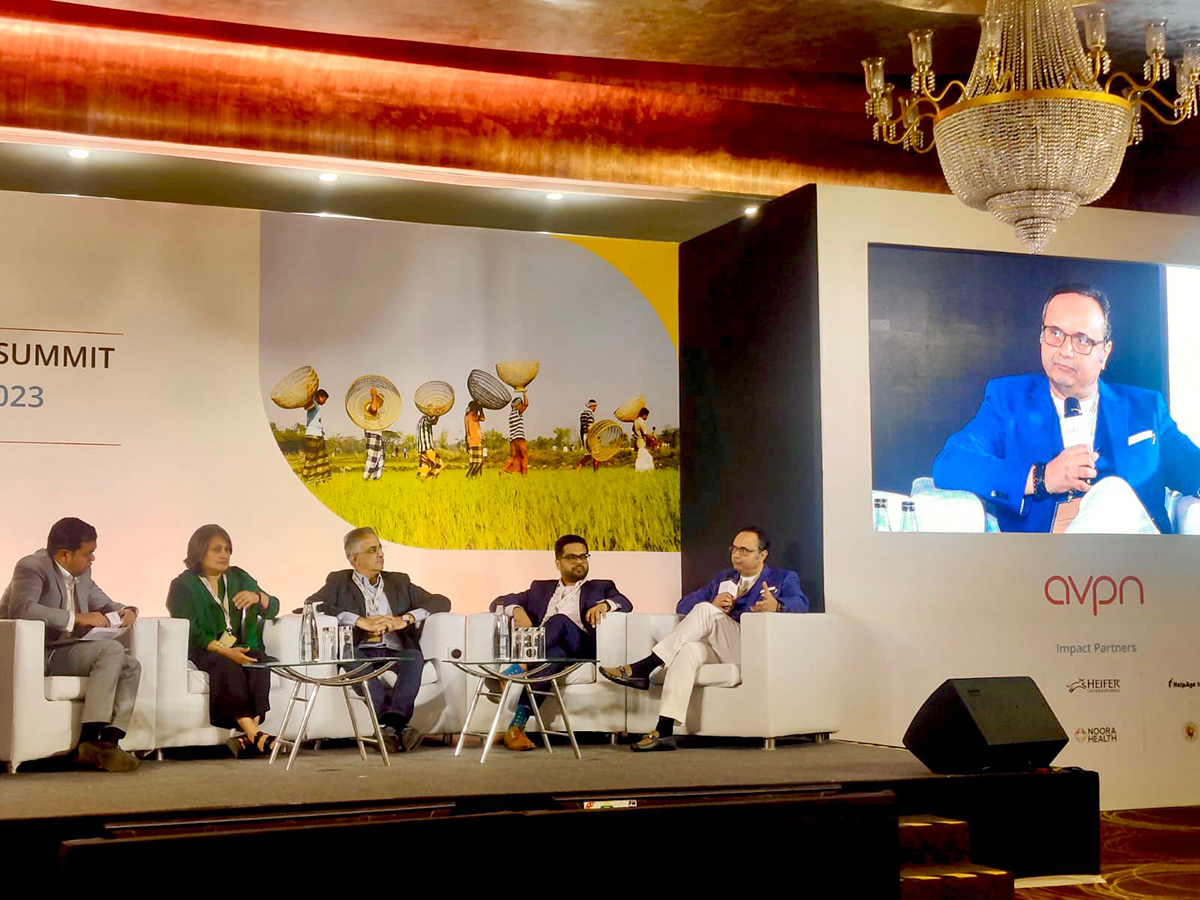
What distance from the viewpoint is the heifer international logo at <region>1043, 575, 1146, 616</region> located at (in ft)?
23.6

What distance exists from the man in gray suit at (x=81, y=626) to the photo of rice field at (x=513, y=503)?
1.50m

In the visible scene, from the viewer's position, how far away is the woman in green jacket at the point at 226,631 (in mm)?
6117

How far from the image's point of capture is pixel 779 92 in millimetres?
7203

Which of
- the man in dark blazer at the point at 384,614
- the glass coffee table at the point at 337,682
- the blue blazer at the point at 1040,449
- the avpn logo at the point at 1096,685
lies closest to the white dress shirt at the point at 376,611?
the man in dark blazer at the point at 384,614

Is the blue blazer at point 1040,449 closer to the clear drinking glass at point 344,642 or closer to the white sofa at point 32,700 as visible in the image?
the clear drinking glass at point 344,642

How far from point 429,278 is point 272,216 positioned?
0.93 metres

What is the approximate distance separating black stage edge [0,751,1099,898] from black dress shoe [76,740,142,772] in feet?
3.18

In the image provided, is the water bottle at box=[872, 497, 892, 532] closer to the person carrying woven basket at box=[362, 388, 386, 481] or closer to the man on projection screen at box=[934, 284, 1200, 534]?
the man on projection screen at box=[934, 284, 1200, 534]

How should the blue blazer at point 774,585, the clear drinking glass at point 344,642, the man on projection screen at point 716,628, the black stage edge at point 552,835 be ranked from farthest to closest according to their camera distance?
1. the blue blazer at point 774,585
2. the man on projection screen at point 716,628
3. the clear drinking glass at point 344,642
4. the black stage edge at point 552,835

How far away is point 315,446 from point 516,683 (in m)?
1.93

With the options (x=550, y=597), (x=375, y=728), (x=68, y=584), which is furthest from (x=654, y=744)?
(x=68, y=584)

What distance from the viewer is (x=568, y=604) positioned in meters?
7.03

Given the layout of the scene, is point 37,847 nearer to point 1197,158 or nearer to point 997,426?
point 997,426

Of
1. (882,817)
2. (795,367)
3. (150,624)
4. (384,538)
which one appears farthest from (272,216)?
(882,817)
